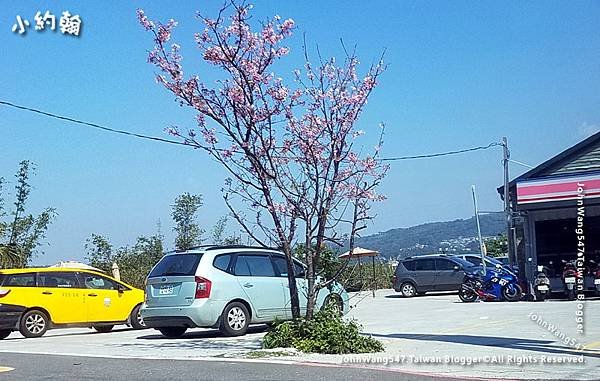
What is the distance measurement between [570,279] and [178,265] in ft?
39.9

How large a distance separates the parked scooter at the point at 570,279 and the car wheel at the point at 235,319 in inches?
437

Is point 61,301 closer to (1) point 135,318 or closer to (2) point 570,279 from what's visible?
(1) point 135,318

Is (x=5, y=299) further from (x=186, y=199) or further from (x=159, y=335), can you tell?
(x=186, y=199)

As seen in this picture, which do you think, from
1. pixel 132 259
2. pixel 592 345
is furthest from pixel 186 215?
pixel 592 345

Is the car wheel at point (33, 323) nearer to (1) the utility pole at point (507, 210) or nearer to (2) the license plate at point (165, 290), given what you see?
(2) the license plate at point (165, 290)

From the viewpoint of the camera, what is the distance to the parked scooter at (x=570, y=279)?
22.3 meters

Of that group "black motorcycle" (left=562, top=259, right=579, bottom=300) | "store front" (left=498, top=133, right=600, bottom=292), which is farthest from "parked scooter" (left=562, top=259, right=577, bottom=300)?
"store front" (left=498, top=133, right=600, bottom=292)

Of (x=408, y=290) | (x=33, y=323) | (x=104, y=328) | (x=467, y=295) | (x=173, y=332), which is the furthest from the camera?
(x=408, y=290)

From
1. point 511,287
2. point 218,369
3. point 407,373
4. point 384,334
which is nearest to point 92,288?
point 384,334

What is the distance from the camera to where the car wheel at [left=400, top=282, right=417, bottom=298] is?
96.6 ft

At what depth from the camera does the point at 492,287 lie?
2369 centimetres

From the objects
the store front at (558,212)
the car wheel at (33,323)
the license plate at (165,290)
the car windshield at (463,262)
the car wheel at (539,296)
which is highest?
the store front at (558,212)

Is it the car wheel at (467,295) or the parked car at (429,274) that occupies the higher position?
the parked car at (429,274)

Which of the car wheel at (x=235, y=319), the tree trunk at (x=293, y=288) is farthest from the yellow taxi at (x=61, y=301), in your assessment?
the tree trunk at (x=293, y=288)
